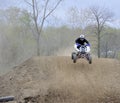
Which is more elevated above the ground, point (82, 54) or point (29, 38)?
point (29, 38)

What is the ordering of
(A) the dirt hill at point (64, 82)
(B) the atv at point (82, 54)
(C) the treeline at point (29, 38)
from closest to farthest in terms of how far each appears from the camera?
(A) the dirt hill at point (64, 82) < (B) the atv at point (82, 54) < (C) the treeline at point (29, 38)

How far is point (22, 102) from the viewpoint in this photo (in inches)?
558

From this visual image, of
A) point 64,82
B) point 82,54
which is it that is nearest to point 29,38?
point 82,54

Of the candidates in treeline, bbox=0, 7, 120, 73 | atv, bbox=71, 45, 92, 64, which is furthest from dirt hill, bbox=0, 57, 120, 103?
treeline, bbox=0, 7, 120, 73

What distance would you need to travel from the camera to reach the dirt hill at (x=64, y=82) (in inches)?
567

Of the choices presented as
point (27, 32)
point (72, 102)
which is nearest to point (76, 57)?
point (72, 102)

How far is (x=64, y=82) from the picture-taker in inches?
637

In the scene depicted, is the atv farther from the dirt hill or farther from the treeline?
the treeline

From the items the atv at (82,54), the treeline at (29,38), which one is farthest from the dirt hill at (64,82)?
the treeline at (29,38)

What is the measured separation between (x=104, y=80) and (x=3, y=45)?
36176 millimetres

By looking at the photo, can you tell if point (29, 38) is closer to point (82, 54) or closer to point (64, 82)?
point (82, 54)

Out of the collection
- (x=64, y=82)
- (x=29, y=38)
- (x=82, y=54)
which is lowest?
(x=64, y=82)

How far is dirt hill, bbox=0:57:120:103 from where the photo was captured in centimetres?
1440

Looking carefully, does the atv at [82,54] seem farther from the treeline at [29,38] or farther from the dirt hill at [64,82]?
the treeline at [29,38]
